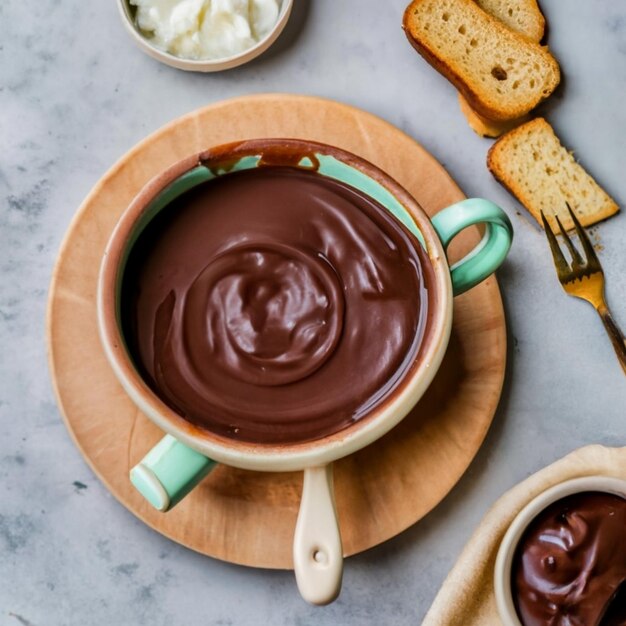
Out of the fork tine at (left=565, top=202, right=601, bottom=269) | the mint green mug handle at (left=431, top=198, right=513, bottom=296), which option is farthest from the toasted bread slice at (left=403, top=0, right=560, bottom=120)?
the mint green mug handle at (left=431, top=198, right=513, bottom=296)

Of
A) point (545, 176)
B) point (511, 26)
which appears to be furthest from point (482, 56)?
point (545, 176)

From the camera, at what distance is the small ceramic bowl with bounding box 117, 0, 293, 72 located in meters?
1.58

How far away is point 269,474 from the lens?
146 centimetres

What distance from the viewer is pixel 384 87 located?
1.67 m

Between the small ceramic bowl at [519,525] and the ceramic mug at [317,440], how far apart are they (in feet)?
1.00

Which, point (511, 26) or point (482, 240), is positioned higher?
point (511, 26)

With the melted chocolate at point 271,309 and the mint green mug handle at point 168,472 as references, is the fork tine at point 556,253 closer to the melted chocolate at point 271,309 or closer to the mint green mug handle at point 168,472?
the melted chocolate at point 271,309

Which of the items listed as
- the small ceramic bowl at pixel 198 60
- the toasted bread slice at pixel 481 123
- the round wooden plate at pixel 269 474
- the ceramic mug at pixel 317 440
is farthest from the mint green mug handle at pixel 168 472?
the toasted bread slice at pixel 481 123

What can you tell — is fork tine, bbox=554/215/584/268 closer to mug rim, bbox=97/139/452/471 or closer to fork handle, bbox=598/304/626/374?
fork handle, bbox=598/304/626/374

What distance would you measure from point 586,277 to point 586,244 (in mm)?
60

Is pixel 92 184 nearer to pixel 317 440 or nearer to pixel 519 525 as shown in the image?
pixel 317 440

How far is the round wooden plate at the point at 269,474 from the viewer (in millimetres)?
1455

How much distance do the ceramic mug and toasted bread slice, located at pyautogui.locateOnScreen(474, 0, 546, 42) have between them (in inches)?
21.7

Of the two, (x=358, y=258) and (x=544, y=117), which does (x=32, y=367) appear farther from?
(x=544, y=117)
